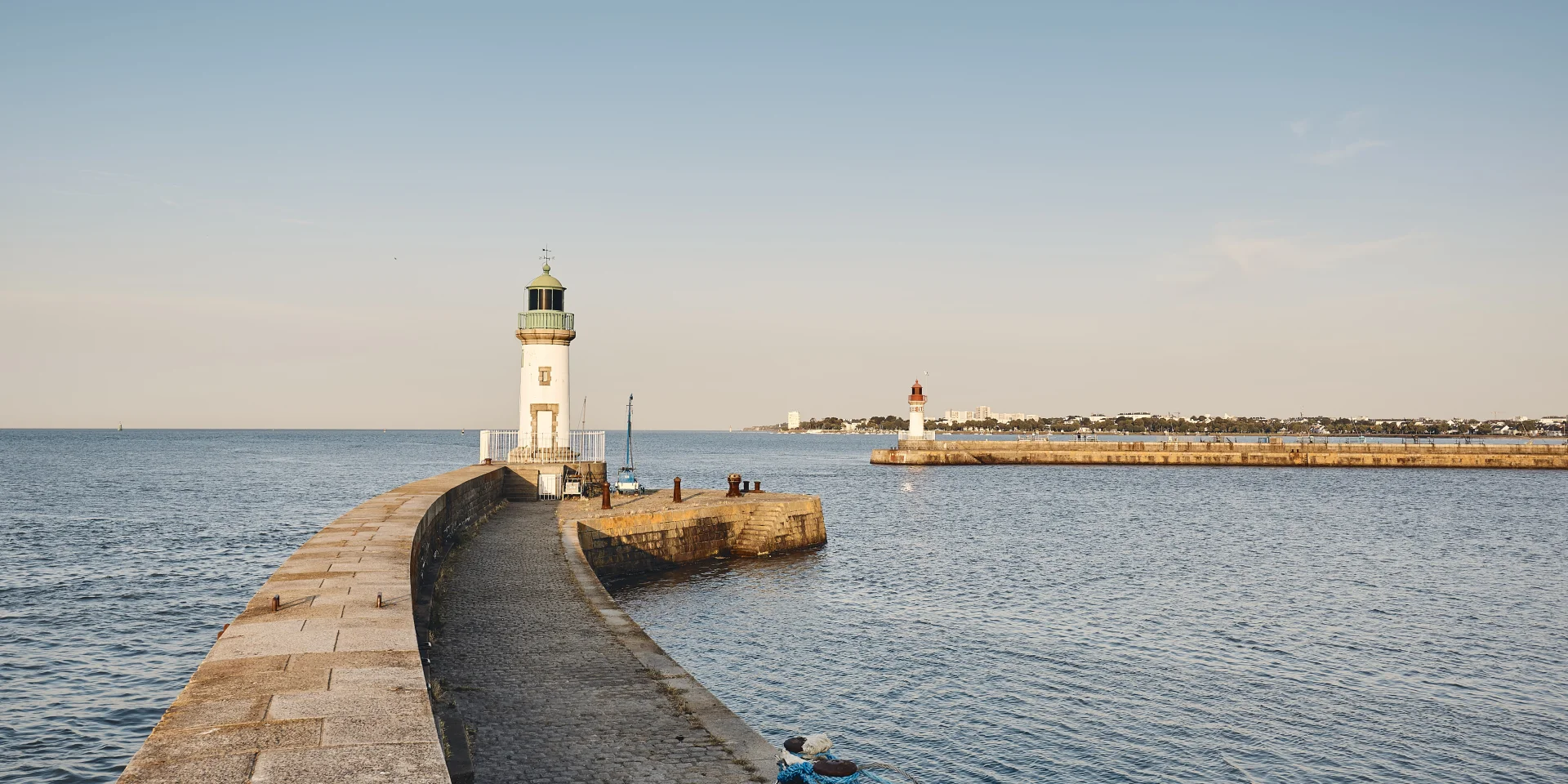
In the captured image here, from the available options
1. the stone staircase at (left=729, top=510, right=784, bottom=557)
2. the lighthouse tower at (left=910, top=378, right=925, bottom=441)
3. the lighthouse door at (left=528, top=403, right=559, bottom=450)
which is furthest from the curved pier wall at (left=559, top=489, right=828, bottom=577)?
the lighthouse tower at (left=910, top=378, right=925, bottom=441)

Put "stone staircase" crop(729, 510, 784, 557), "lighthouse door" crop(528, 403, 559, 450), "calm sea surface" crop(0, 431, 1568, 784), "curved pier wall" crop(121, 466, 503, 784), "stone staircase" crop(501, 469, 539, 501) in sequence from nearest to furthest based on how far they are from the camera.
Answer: "curved pier wall" crop(121, 466, 503, 784)
"calm sea surface" crop(0, 431, 1568, 784)
"stone staircase" crop(729, 510, 784, 557)
"stone staircase" crop(501, 469, 539, 501)
"lighthouse door" crop(528, 403, 559, 450)

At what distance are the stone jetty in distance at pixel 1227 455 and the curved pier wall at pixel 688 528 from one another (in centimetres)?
6974

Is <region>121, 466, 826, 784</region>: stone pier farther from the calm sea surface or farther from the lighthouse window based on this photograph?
the lighthouse window

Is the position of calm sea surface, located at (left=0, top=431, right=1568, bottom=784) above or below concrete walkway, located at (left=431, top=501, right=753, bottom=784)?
below

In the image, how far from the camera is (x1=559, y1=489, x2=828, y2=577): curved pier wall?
89.5ft

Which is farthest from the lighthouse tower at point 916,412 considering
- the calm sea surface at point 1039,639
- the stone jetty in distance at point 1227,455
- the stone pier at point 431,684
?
the stone pier at point 431,684

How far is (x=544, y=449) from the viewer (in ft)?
124

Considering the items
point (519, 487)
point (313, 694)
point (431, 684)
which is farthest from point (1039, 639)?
point (519, 487)

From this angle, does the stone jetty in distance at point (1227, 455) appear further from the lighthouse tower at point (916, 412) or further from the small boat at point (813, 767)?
the small boat at point (813, 767)

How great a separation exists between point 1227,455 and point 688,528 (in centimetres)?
9171

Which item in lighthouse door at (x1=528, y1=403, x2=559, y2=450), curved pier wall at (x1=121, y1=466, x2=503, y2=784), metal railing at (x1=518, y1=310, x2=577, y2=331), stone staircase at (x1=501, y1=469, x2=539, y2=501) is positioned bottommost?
curved pier wall at (x1=121, y1=466, x2=503, y2=784)

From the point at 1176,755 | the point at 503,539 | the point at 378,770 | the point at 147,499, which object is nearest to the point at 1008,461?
the point at 147,499

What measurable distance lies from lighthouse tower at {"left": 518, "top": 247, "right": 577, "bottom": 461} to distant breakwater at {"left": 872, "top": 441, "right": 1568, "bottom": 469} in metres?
72.4

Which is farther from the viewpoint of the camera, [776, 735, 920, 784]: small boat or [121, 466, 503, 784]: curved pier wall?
[776, 735, 920, 784]: small boat
